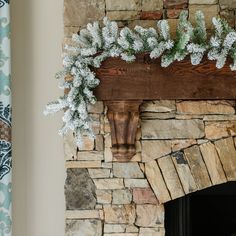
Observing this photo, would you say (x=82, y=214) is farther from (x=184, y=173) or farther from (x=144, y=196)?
(x=184, y=173)

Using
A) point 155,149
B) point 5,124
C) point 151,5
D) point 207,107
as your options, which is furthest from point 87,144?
point 151,5

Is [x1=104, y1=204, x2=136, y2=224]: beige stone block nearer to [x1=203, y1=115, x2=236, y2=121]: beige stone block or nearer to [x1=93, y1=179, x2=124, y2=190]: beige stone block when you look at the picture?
[x1=93, y1=179, x2=124, y2=190]: beige stone block

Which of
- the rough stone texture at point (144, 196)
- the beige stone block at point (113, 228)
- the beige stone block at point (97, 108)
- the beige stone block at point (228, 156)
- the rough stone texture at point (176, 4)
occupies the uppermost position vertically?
the rough stone texture at point (176, 4)

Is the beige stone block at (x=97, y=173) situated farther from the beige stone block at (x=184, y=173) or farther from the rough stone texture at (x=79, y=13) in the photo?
the rough stone texture at (x=79, y=13)

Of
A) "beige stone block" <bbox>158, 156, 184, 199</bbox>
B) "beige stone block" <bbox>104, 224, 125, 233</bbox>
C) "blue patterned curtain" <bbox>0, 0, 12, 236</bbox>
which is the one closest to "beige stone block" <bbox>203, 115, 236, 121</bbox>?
A: "beige stone block" <bbox>158, 156, 184, 199</bbox>

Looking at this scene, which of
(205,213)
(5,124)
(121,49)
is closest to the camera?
(121,49)

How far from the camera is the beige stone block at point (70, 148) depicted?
236 centimetres

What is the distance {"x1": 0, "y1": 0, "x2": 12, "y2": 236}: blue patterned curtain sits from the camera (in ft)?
7.99

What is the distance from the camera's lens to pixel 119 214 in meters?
2.35

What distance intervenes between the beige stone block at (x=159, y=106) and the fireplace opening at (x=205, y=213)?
0.45 m

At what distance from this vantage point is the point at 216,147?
2340 millimetres

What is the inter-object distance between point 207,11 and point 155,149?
65cm

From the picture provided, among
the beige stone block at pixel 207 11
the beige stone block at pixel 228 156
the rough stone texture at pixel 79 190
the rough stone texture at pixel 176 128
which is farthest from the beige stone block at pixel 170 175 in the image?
the beige stone block at pixel 207 11

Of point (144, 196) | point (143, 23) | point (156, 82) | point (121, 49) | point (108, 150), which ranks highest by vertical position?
point (143, 23)
